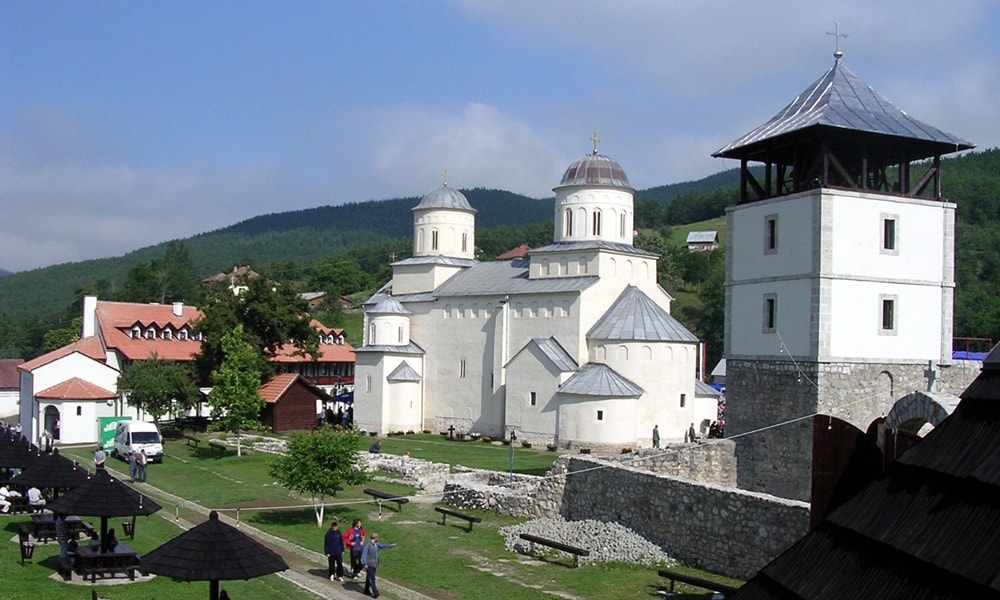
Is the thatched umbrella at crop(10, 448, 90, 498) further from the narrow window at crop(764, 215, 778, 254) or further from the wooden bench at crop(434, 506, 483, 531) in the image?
the narrow window at crop(764, 215, 778, 254)

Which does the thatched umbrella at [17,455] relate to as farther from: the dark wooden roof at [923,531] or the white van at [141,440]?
the dark wooden roof at [923,531]

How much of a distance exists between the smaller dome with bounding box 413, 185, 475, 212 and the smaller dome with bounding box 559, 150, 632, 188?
9.83 meters

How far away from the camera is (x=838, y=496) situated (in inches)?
180

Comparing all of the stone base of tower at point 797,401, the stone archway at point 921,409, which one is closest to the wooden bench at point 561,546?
the stone base of tower at point 797,401

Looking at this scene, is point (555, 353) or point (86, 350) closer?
point (555, 353)

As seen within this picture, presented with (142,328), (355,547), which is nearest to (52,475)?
(355,547)

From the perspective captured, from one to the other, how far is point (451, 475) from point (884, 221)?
14492 millimetres

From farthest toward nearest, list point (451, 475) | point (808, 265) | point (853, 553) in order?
1. point (451, 475)
2. point (808, 265)
3. point (853, 553)

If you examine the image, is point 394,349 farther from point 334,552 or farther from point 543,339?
point 334,552

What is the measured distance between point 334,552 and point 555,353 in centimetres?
2479

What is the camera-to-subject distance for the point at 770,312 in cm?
2202

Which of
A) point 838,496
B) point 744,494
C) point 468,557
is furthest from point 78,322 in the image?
point 838,496

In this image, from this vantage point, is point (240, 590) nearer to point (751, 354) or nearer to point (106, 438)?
point (751, 354)

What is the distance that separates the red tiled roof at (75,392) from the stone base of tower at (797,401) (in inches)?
1259
